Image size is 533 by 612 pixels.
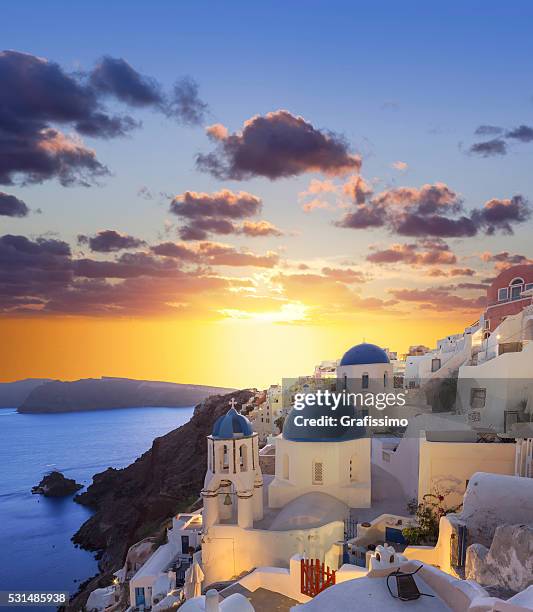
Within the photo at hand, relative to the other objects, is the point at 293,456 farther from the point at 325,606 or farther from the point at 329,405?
the point at 325,606

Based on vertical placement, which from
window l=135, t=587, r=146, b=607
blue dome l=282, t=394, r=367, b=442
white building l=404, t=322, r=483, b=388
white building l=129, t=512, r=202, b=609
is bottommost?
window l=135, t=587, r=146, b=607

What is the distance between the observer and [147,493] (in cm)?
5166

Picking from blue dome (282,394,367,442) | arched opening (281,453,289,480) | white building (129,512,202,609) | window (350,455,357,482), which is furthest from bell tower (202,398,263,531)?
white building (129,512,202,609)

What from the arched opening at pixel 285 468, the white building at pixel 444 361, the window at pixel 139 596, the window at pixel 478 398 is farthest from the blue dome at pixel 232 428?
the white building at pixel 444 361

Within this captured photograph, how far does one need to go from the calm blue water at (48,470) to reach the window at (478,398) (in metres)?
42.3

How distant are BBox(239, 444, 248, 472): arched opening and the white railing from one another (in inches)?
374

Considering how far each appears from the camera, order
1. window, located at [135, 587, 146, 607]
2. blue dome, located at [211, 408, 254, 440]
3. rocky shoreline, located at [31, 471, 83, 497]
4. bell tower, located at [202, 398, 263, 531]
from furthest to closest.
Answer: rocky shoreline, located at [31, 471, 83, 497], window, located at [135, 587, 146, 607], blue dome, located at [211, 408, 254, 440], bell tower, located at [202, 398, 263, 531]

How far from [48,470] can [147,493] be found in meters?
54.9

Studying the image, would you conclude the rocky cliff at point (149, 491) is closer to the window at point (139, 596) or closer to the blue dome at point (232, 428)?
the window at point (139, 596)

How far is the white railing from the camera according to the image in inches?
503

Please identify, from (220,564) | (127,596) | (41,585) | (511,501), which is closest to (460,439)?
(511,501)

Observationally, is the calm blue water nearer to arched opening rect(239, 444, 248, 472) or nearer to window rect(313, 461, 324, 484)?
arched opening rect(239, 444, 248, 472)

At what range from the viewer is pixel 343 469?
17.8m

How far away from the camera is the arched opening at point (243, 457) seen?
55.9 ft
